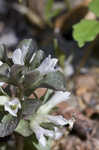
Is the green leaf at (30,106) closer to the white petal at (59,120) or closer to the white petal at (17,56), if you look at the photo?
the white petal at (59,120)

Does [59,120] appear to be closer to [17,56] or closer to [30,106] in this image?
[30,106]

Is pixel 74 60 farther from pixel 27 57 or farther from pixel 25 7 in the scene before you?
pixel 27 57

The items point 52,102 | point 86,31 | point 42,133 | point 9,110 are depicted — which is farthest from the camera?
point 86,31

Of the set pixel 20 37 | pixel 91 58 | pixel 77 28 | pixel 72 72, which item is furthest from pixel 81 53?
pixel 77 28

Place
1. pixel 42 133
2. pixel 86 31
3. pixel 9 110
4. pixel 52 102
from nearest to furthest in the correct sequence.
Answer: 1. pixel 9 110
2. pixel 42 133
3. pixel 52 102
4. pixel 86 31

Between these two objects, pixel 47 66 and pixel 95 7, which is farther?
pixel 95 7

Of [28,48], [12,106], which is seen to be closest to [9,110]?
[12,106]

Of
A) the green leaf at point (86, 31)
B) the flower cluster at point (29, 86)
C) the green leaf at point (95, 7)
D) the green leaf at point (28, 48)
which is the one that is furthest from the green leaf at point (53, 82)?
the green leaf at point (95, 7)
